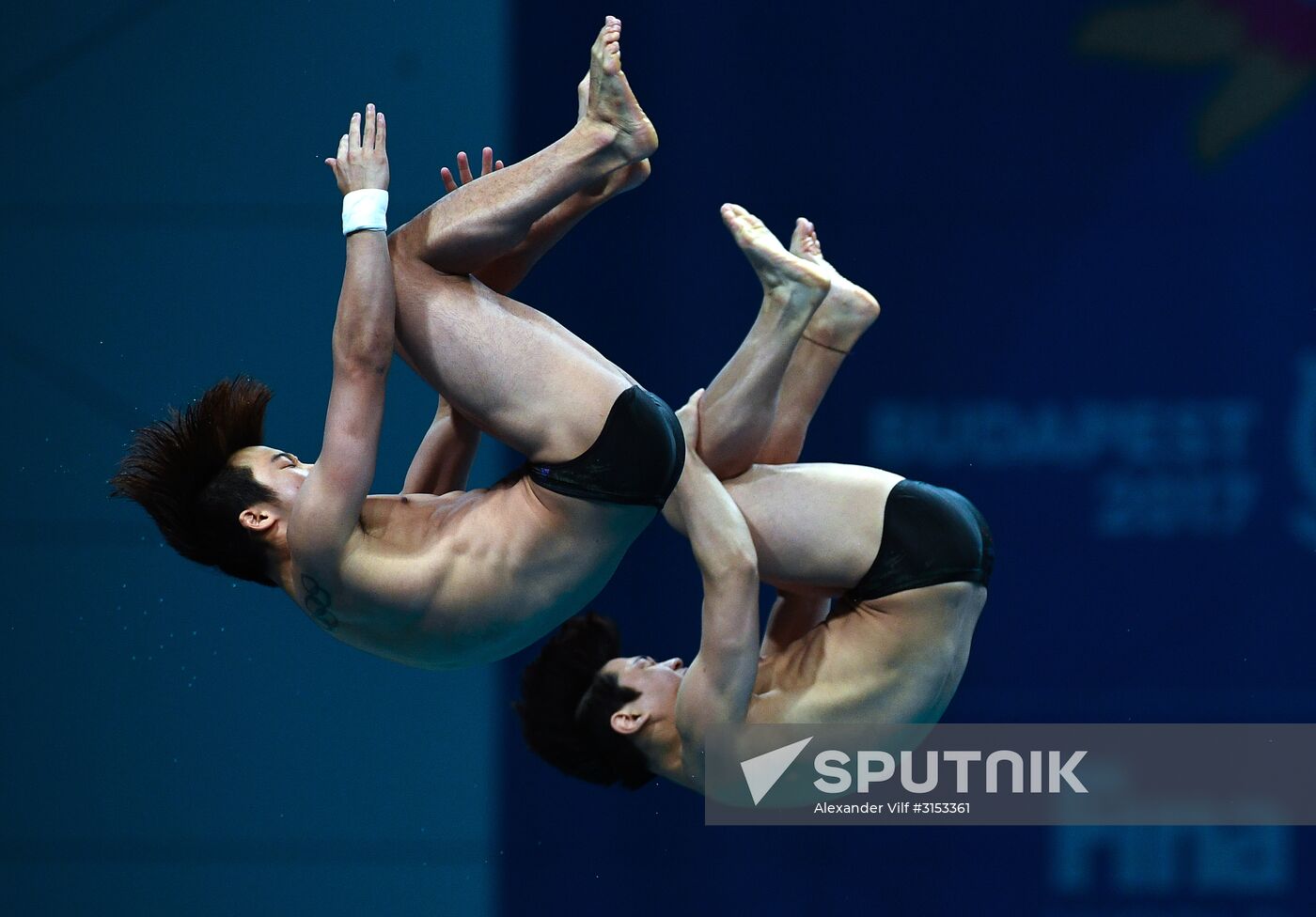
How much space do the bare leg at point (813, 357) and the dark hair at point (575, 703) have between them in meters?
0.58

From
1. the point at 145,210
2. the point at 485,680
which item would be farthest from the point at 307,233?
the point at 485,680

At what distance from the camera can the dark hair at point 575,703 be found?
3.69 m

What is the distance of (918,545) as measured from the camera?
3.39 m

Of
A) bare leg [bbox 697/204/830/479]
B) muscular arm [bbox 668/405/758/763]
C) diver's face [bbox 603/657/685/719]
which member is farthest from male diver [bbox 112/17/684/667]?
diver's face [bbox 603/657/685/719]

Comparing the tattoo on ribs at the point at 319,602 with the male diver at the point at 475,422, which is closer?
the male diver at the point at 475,422

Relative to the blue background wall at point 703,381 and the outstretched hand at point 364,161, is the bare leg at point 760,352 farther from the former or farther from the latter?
the blue background wall at point 703,381

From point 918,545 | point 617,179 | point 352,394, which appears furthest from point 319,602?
point 918,545

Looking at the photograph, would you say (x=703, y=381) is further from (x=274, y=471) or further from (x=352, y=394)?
(x=352, y=394)

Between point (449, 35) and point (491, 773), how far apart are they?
212 centimetres

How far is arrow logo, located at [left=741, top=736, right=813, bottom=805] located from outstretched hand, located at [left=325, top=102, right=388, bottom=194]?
143 cm

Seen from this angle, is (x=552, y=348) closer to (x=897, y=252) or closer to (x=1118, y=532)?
(x=897, y=252)

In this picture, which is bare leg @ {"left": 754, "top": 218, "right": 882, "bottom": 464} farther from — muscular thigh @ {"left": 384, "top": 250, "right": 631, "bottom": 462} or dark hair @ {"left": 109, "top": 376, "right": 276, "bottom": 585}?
dark hair @ {"left": 109, "top": 376, "right": 276, "bottom": 585}

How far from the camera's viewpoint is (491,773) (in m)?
4.78

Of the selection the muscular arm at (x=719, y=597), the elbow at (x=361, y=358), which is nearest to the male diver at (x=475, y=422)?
the elbow at (x=361, y=358)
